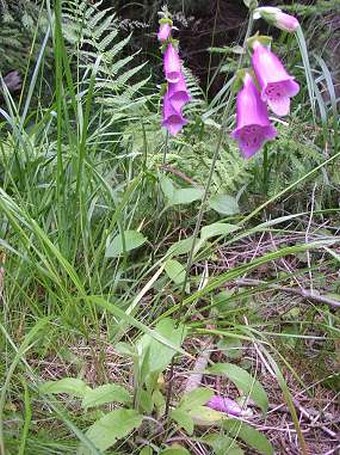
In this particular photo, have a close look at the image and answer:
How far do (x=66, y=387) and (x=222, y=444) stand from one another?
0.35 m

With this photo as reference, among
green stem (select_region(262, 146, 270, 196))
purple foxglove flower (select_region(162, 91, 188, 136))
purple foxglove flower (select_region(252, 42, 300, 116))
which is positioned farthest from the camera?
green stem (select_region(262, 146, 270, 196))

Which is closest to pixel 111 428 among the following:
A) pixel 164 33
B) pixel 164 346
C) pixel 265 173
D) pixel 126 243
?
pixel 164 346

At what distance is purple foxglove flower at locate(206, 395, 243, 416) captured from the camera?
1597 mm

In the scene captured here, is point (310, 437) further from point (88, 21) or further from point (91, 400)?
point (88, 21)

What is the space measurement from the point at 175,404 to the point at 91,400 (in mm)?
276

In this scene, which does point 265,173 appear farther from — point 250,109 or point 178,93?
point 250,109

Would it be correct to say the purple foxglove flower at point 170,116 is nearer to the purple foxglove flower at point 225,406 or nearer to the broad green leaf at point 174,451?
the purple foxglove flower at point 225,406

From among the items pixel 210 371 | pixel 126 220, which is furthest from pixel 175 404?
pixel 126 220

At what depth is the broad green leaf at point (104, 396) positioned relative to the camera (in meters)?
1.36

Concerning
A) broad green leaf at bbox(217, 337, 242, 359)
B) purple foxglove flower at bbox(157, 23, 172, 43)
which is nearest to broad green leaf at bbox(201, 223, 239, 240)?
broad green leaf at bbox(217, 337, 242, 359)

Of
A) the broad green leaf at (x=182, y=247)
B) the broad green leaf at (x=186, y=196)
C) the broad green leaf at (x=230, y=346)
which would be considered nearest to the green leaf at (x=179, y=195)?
the broad green leaf at (x=186, y=196)

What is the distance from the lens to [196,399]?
146cm

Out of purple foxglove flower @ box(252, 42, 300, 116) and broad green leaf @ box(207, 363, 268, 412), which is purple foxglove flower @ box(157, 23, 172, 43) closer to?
purple foxglove flower @ box(252, 42, 300, 116)

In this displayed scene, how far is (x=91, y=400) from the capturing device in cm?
136
